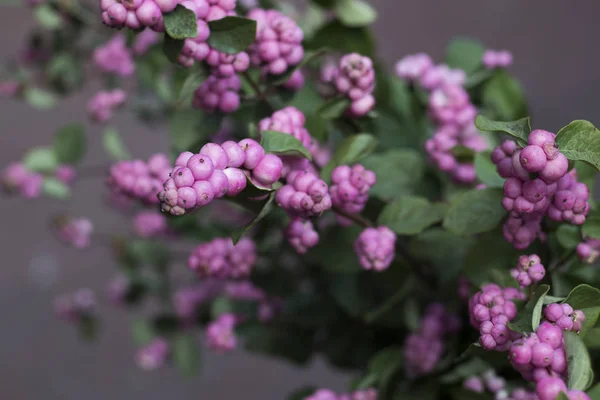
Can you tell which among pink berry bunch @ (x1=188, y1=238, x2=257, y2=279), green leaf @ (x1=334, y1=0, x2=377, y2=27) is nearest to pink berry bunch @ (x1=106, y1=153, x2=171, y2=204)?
pink berry bunch @ (x1=188, y1=238, x2=257, y2=279)

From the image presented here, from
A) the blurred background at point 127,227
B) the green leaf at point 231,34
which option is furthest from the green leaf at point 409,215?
the blurred background at point 127,227

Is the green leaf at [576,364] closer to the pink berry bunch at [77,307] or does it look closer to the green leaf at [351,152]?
the green leaf at [351,152]

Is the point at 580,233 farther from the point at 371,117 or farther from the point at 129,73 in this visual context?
the point at 129,73

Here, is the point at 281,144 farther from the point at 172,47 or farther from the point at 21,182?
the point at 21,182

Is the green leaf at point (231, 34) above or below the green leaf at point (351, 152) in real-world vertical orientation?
above

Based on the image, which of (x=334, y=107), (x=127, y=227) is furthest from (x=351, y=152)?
(x=127, y=227)

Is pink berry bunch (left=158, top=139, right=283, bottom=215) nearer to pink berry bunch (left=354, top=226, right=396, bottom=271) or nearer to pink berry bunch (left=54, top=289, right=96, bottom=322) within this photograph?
pink berry bunch (left=354, top=226, right=396, bottom=271)
